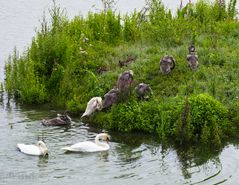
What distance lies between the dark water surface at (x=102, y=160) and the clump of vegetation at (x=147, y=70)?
466 millimetres

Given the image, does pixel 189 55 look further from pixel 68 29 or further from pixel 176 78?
pixel 68 29

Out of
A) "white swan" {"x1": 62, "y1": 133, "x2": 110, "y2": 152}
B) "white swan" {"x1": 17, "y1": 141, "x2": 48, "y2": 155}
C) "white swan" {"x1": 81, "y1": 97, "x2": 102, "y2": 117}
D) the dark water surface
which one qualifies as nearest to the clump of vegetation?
"white swan" {"x1": 81, "y1": 97, "x2": 102, "y2": 117}

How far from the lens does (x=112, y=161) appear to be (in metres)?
13.9

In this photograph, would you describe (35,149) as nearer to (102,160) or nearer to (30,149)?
Answer: (30,149)

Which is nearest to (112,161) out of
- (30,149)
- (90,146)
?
(90,146)

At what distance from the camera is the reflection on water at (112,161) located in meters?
12.9

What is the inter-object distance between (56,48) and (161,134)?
4.80 m

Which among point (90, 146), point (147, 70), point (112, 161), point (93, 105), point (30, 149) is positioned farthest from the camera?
point (147, 70)

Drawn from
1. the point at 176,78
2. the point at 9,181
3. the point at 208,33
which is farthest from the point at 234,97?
the point at 9,181

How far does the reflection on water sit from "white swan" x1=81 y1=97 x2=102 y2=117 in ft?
1.18

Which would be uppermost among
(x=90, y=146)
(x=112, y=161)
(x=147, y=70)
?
(x=147, y=70)

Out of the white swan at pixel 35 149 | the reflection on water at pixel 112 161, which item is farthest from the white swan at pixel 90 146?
the white swan at pixel 35 149

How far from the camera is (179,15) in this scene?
74.0 ft

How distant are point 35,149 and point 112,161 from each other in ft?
5.23
